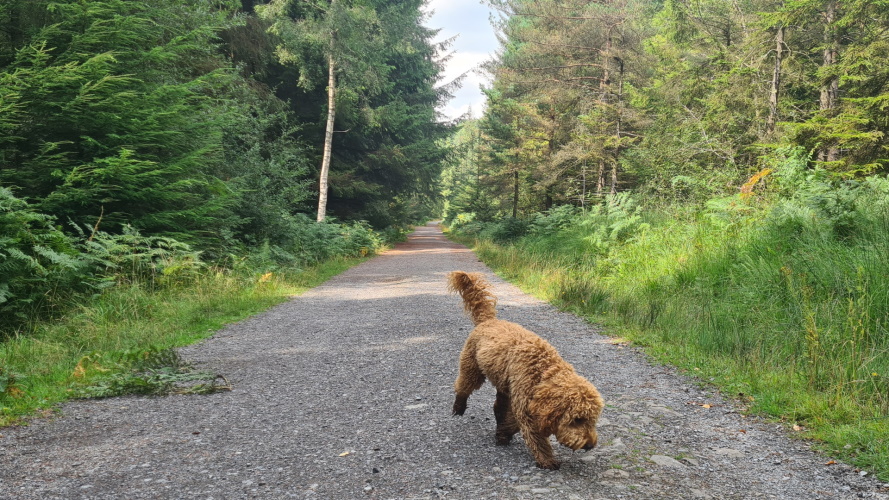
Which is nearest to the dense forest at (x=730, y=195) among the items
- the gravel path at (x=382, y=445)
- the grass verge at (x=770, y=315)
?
the grass verge at (x=770, y=315)

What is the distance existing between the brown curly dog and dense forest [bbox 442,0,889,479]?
181 centimetres

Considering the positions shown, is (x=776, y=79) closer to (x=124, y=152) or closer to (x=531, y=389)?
(x=531, y=389)

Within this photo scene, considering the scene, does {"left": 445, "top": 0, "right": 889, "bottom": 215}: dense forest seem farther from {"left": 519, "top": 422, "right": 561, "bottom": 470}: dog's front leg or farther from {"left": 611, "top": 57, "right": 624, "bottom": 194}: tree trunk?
{"left": 519, "top": 422, "right": 561, "bottom": 470}: dog's front leg

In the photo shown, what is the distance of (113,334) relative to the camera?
643 cm

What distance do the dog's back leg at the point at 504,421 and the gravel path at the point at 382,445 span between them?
0.08m

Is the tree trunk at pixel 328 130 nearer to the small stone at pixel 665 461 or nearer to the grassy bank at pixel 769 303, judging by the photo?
the grassy bank at pixel 769 303

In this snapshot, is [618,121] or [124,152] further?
[618,121]

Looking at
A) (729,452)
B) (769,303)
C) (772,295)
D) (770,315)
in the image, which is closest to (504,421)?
(729,452)

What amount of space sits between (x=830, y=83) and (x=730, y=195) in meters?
4.12

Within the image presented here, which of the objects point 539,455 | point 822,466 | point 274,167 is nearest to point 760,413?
point 822,466

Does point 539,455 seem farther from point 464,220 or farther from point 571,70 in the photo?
point 464,220

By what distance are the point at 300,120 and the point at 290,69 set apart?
289 cm

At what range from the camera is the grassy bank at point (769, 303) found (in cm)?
397

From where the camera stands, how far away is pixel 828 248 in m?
6.64
